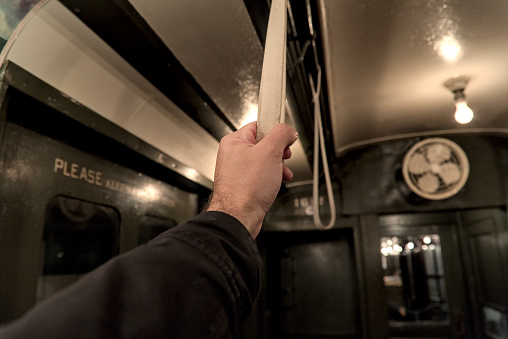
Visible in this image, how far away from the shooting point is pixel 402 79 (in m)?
2.72

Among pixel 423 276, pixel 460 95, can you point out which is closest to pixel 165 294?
pixel 460 95

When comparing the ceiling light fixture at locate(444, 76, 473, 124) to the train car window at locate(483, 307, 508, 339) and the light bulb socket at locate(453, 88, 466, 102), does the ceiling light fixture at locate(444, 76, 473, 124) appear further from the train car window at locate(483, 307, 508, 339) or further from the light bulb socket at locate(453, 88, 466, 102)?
the train car window at locate(483, 307, 508, 339)

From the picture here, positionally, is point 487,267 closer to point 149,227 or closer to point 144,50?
point 149,227

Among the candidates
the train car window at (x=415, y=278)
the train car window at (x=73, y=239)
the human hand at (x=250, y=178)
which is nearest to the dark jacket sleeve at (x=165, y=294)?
the human hand at (x=250, y=178)

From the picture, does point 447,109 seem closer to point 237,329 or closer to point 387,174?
point 387,174

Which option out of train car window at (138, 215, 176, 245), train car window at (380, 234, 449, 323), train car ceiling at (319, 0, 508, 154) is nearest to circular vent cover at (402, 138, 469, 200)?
train car ceiling at (319, 0, 508, 154)

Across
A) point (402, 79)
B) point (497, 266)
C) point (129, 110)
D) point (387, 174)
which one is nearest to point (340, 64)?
point (402, 79)

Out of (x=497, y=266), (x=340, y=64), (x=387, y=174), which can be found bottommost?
(x=497, y=266)

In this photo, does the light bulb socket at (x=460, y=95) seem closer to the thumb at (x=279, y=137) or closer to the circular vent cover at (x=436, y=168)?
the circular vent cover at (x=436, y=168)

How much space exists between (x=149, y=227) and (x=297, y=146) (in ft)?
4.48

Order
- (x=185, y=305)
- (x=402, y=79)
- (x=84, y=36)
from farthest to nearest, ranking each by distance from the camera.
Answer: (x=402, y=79) → (x=84, y=36) → (x=185, y=305)

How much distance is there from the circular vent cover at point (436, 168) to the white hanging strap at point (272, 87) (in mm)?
3690

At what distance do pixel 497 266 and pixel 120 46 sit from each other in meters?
4.22

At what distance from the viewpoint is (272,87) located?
67cm
